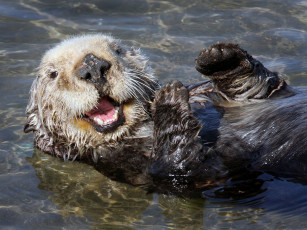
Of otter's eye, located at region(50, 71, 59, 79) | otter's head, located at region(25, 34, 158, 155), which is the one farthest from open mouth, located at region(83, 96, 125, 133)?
otter's eye, located at region(50, 71, 59, 79)

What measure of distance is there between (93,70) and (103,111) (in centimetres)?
43

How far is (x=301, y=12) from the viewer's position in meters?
7.99

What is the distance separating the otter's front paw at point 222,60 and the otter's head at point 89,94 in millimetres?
496

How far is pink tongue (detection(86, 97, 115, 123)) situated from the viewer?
15.2ft

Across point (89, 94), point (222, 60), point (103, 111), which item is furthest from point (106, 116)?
point (222, 60)

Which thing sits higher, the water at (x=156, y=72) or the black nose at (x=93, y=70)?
the black nose at (x=93, y=70)

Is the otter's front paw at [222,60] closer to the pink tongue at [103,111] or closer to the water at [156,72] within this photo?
the pink tongue at [103,111]

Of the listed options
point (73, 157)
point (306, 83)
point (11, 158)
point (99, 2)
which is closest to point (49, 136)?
point (73, 157)

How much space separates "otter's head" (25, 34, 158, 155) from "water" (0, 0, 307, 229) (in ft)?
1.38

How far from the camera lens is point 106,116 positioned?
15.4ft

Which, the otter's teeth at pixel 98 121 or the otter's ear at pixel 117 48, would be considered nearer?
the otter's teeth at pixel 98 121

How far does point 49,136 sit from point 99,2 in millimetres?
3927

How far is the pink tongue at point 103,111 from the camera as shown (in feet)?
15.2

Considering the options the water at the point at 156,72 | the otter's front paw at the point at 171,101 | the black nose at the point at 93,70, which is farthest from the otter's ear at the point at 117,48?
the water at the point at 156,72
